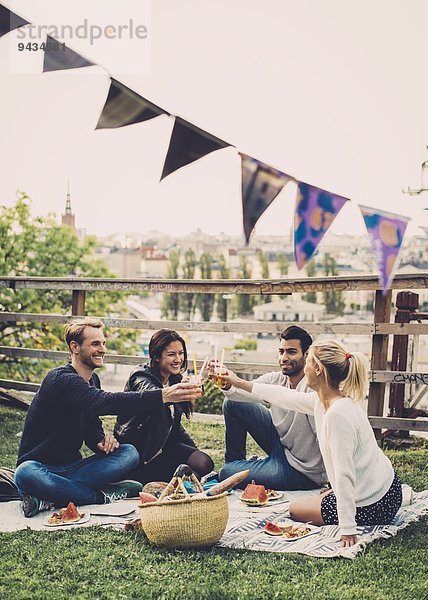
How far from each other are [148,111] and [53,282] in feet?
8.69

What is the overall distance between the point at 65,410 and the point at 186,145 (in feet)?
6.63

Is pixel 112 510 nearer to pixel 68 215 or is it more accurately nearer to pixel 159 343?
pixel 159 343

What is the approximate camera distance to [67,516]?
4109mm

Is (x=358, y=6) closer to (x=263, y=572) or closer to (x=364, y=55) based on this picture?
(x=364, y=55)

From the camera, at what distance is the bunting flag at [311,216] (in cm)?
510

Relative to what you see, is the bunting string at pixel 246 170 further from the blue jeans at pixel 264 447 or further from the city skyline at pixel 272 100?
the city skyline at pixel 272 100

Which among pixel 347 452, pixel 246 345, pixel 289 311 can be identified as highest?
pixel 347 452

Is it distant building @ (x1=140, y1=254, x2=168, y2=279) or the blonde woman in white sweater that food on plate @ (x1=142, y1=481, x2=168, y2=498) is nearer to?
Answer: the blonde woman in white sweater

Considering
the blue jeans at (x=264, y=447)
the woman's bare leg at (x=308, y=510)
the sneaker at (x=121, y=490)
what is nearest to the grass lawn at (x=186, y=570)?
the woman's bare leg at (x=308, y=510)

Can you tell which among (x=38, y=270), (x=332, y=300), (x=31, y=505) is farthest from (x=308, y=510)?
(x=332, y=300)

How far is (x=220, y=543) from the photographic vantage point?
12.4 ft

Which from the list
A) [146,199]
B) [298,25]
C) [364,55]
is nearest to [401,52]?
[364,55]

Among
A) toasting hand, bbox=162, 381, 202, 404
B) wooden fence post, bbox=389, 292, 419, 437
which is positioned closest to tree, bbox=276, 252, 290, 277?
wooden fence post, bbox=389, 292, 419, 437

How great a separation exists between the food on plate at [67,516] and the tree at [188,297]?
10006 centimetres
